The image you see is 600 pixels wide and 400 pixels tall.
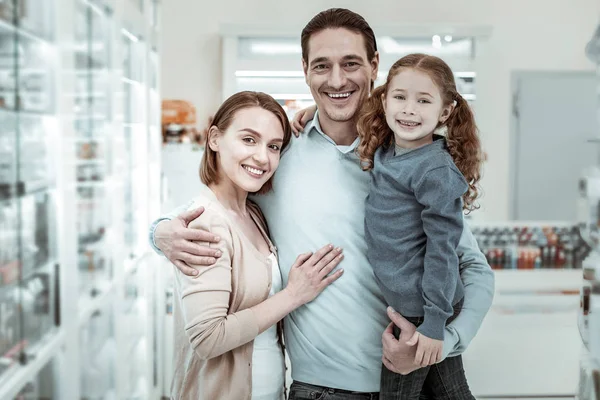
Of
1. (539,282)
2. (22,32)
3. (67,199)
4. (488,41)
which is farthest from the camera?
(488,41)

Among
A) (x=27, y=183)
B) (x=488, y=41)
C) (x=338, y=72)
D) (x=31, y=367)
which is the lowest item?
(x=31, y=367)

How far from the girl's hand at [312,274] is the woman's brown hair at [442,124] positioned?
258mm

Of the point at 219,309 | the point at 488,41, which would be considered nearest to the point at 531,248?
the point at 488,41

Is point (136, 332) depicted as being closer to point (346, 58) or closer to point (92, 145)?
point (92, 145)

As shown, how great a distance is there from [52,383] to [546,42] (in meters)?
5.38

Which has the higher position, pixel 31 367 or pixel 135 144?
pixel 135 144

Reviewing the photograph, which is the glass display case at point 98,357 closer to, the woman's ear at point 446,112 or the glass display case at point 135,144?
the glass display case at point 135,144

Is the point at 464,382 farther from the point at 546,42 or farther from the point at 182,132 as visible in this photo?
the point at 546,42

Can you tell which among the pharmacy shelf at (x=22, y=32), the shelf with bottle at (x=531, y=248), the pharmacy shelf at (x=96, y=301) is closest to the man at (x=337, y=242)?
the pharmacy shelf at (x=22, y=32)

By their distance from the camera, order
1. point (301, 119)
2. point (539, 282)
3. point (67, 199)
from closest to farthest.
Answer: point (301, 119) → point (67, 199) → point (539, 282)

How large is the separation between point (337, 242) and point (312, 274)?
0.14m

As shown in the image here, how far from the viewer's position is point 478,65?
5.68m

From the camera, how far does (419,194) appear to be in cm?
157

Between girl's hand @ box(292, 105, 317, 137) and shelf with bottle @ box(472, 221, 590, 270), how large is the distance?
2985mm
